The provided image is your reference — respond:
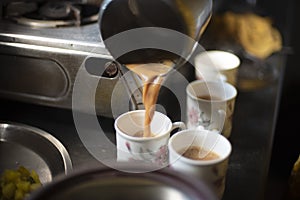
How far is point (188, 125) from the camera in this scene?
0.86 metres

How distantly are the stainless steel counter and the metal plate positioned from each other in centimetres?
2

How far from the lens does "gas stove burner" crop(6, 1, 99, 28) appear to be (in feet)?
2.93

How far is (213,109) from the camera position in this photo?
0.82m

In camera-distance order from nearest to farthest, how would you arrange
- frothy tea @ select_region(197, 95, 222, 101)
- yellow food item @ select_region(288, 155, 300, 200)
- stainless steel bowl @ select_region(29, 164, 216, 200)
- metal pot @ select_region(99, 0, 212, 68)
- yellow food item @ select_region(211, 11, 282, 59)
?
1. stainless steel bowl @ select_region(29, 164, 216, 200)
2. metal pot @ select_region(99, 0, 212, 68)
3. yellow food item @ select_region(288, 155, 300, 200)
4. frothy tea @ select_region(197, 95, 222, 101)
5. yellow food item @ select_region(211, 11, 282, 59)

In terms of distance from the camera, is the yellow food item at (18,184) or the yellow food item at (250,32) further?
the yellow food item at (250,32)

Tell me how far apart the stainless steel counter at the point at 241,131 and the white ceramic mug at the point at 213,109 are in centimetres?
5

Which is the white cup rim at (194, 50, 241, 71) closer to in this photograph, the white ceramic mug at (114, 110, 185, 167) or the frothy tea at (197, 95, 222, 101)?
the frothy tea at (197, 95, 222, 101)

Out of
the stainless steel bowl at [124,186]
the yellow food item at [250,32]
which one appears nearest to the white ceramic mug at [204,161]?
the stainless steel bowl at [124,186]

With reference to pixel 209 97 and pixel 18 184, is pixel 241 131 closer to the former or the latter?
pixel 209 97

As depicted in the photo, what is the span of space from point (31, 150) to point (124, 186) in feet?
1.18

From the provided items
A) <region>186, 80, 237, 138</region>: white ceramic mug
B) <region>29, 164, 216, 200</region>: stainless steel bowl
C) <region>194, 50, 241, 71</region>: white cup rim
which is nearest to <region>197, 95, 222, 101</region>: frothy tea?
<region>186, 80, 237, 138</region>: white ceramic mug

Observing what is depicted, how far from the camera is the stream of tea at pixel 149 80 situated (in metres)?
0.68

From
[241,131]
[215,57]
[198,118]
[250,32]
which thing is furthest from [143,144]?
[250,32]

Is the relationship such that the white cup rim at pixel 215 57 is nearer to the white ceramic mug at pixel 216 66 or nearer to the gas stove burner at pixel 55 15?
the white ceramic mug at pixel 216 66
